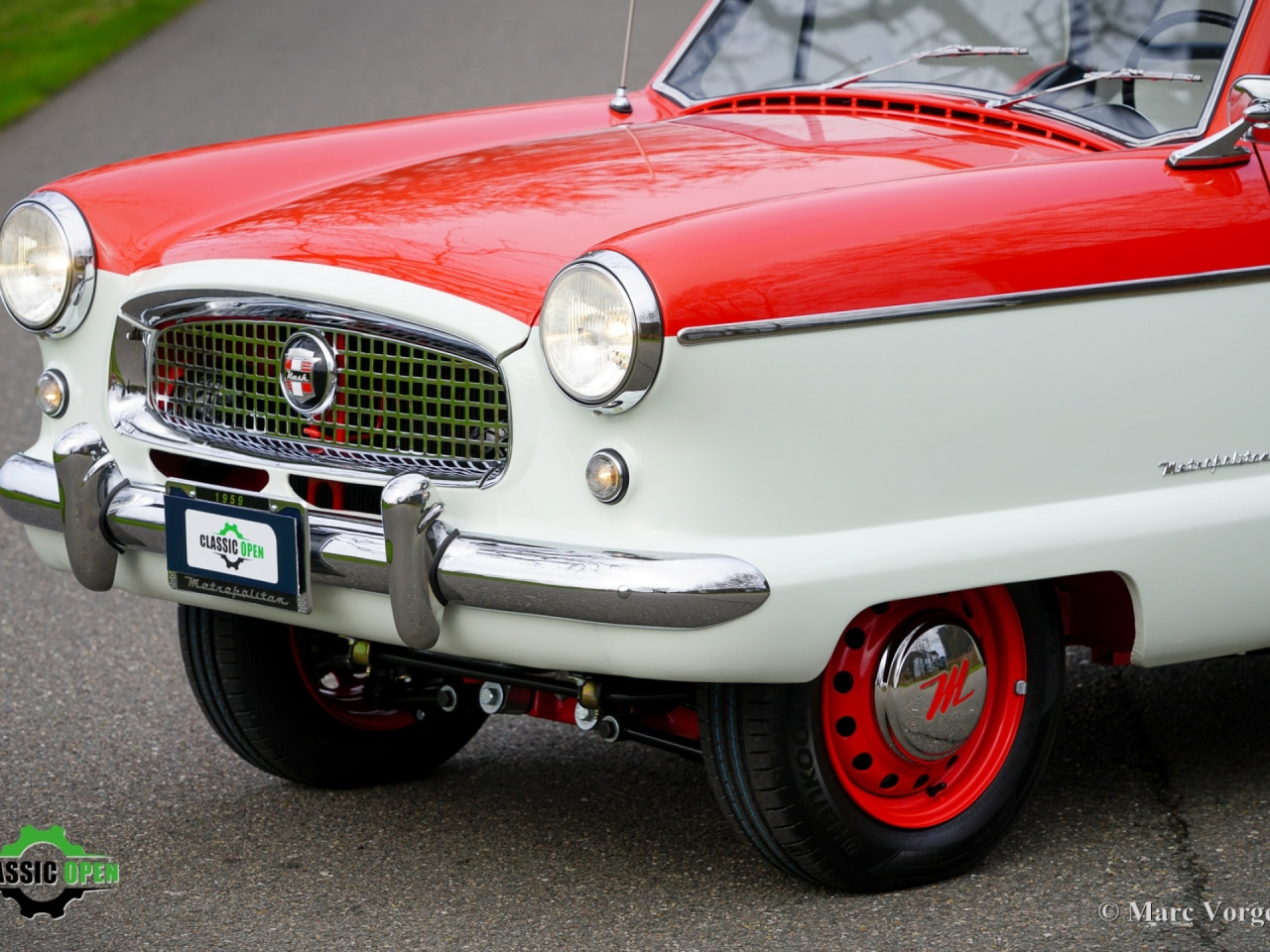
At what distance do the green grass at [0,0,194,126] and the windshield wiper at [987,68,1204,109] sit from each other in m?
11.1

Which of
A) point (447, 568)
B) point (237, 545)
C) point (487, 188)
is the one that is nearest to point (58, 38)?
point (487, 188)

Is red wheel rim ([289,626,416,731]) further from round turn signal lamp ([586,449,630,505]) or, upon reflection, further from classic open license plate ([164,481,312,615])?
round turn signal lamp ([586,449,630,505])

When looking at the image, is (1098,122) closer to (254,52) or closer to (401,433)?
(401,433)

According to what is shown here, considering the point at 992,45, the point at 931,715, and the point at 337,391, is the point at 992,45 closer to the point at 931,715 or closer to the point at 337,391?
the point at 931,715

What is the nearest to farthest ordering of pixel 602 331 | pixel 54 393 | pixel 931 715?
pixel 602 331
pixel 931 715
pixel 54 393

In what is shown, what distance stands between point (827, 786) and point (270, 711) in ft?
4.21

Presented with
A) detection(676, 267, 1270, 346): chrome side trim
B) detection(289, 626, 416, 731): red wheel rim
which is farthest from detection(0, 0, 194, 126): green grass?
detection(676, 267, 1270, 346): chrome side trim

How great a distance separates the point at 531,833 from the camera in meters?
3.68

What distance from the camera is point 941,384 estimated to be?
2.95 m

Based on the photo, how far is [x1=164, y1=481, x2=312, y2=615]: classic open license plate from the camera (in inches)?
122

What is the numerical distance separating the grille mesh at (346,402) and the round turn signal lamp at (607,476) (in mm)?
184

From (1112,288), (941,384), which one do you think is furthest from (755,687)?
(1112,288)

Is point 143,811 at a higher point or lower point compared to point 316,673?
lower

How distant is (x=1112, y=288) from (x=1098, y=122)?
690 mm
